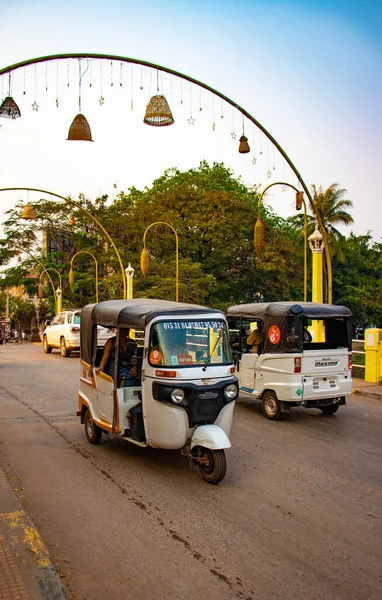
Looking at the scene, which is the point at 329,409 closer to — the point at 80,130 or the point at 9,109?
the point at 80,130

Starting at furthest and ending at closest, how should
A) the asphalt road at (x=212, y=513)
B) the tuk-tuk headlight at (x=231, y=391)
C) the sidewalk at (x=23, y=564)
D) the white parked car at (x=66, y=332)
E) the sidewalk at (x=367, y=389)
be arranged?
the white parked car at (x=66, y=332)
the sidewalk at (x=367, y=389)
the tuk-tuk headlight at (x=231, y=391)
the asphalt road at (x=212, y=513)
the sidewalk at (x=23, y=564)

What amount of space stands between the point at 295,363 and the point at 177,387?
4029 mm

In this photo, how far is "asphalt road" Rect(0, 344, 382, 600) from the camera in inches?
167

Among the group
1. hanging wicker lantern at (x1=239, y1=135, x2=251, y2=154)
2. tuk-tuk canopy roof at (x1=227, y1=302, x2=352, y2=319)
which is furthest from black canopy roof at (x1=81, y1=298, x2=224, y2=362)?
hanging wicker lantern at (x1=239, y1=135, x2=251, y2=154)

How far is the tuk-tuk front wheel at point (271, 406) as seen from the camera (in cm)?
1031

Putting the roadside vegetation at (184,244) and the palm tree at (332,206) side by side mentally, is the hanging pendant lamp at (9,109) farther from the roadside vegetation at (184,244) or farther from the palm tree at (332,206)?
the palm tree at (332,206)

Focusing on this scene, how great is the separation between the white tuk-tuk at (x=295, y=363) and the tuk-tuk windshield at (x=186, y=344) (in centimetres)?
319

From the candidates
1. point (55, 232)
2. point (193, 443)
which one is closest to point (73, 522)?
point (193, 443)

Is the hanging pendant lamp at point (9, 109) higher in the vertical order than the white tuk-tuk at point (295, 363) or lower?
higher

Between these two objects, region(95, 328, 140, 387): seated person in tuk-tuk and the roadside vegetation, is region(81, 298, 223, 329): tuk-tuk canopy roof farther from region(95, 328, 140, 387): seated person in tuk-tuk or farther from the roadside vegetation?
the roadside vegetation

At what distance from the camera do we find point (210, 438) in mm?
6426

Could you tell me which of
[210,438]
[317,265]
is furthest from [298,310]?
[317,265]

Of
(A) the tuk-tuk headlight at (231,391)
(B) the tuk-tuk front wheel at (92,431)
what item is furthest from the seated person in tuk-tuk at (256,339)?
(A) the tuk-tuk headlight at (231,391)

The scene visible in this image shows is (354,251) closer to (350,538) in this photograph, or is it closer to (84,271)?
(84,271)
